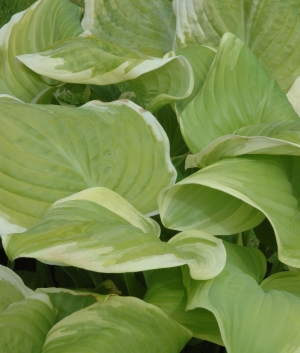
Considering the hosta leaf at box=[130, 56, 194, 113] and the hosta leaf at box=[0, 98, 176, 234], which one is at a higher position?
the hosta leaf at box=[130, 56, 194, 113]

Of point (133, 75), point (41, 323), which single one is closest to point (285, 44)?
point (133, 75)

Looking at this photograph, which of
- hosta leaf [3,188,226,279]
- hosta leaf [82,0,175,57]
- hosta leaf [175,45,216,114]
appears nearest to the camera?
hosta leaf [3,188,226,279]

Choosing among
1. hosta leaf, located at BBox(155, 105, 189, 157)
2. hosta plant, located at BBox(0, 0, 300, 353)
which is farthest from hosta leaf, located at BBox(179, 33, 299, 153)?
hosta leaf, located at BBox(155, 105, 189, 157)

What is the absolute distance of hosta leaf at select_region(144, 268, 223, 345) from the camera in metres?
0.44

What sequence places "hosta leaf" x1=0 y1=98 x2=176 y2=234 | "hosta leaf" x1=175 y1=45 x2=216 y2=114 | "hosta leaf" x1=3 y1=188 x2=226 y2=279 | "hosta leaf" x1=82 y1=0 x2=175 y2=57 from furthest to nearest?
1. "hosta leaf" x1=82 y1=0 x2=175 y2=57
2. "hosta leaf" x1=175 y1=45 x2=216 y2=114
3. "hosta leaf" x1=0 y1=98 x2=176 y2=234
4. "hosta leaf" x1=3 y1=188 x2=226 y2=279

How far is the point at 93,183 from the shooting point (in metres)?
0.51

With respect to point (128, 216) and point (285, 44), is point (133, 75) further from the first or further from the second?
point (285, 44)

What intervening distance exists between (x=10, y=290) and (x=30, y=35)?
356 mm

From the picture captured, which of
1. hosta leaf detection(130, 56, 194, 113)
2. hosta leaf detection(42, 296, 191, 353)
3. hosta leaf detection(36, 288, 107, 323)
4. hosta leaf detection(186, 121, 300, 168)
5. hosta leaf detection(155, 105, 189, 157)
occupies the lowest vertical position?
hosta leaf detection(36, 288, 107, 323)

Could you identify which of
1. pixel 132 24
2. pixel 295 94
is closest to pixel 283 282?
pixel 295 94

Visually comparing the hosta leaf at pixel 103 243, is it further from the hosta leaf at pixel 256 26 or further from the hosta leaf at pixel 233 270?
the hosta leaf at pixel 256 26

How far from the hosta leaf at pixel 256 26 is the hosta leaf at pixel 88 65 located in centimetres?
17

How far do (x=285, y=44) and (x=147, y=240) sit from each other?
0.41 m

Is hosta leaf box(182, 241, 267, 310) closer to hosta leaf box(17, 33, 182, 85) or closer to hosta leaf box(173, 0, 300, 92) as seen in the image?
hosta leaf box(17, 33, 182, 85)
